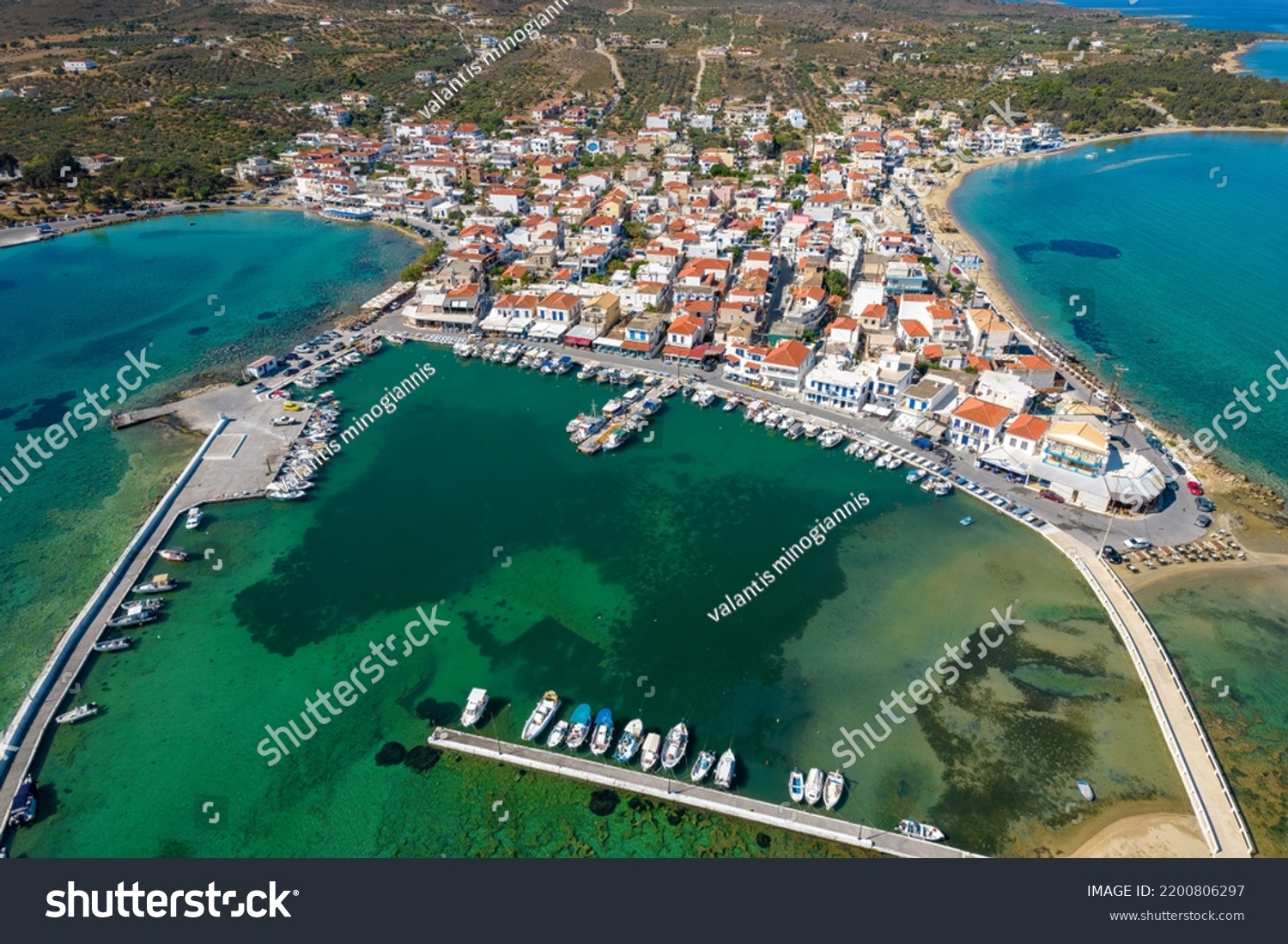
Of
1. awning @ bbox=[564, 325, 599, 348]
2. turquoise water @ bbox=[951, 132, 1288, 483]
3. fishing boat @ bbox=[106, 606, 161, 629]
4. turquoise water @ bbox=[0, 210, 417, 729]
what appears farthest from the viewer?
awning @ bbox=[564, 325, 599, 348]

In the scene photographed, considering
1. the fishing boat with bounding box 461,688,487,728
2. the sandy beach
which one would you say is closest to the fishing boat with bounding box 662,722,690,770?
the fishing boat with bounding box 461,688,487,728

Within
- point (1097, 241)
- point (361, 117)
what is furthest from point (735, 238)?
point (361, 117)

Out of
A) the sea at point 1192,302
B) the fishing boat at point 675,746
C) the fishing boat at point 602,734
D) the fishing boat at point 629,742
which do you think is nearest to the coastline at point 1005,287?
the sea at point 1192,302

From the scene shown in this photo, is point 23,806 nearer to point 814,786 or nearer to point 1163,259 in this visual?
point 814,786

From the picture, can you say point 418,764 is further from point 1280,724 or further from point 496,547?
point 1280,724

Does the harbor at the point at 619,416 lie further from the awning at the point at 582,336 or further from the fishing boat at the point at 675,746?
the awning at the point at 582,336

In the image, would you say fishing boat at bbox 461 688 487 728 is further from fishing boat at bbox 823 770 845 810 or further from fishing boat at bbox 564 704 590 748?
fishing boat at bbox 823 770 845 810
